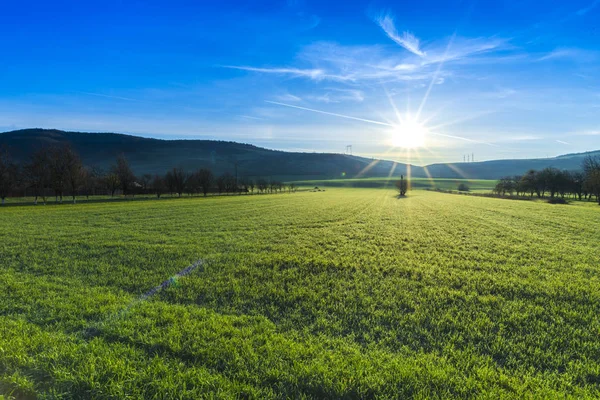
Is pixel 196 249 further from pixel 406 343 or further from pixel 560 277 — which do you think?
pixel 560 277

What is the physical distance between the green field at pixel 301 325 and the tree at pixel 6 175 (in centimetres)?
5822

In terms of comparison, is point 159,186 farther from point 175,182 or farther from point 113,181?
point 113,181

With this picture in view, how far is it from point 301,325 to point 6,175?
7266 centimetres

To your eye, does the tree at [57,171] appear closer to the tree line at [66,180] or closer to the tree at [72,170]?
the tree line at [66,180]

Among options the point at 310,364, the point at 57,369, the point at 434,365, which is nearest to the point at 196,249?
the point at 57,369

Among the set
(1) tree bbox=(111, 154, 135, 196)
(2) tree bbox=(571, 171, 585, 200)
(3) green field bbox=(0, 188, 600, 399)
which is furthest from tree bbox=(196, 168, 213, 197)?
(2) tree bbox=(571, 171, 585, 200)

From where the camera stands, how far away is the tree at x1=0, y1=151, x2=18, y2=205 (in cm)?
5149

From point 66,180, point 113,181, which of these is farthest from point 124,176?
point 66,180

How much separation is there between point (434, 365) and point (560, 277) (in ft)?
26.7

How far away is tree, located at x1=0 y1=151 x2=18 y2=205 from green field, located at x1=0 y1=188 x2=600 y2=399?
5822cm

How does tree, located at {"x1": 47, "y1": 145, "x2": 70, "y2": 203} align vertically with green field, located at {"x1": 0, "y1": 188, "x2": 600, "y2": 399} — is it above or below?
above

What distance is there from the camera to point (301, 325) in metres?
6.32

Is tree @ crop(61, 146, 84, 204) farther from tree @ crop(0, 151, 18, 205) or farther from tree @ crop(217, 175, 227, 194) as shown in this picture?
tree @ crop(217, 175, 227, 194)

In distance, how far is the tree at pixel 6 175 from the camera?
51487 mm
